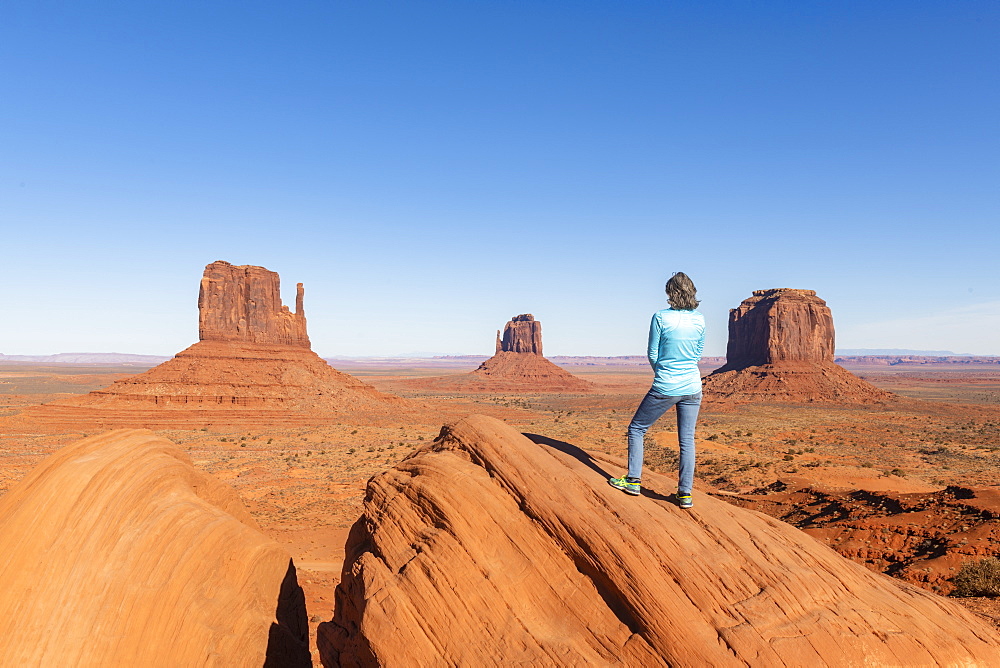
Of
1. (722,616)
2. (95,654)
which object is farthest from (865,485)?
(95,654)

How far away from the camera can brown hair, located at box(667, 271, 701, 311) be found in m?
5.05

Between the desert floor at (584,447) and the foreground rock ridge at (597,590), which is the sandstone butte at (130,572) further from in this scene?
the desert floor at (584,447)

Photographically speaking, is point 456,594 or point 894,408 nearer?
point 456,594

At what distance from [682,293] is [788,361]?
84.3 m

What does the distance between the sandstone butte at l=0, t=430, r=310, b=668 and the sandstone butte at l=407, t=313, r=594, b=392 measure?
333 ft

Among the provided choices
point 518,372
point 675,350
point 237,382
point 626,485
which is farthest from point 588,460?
point 518,372

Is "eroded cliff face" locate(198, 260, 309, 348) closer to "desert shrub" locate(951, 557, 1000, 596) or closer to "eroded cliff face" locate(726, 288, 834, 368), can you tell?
"desert shrub" locate(951, 557, 1000, 596)

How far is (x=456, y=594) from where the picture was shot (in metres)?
4.45

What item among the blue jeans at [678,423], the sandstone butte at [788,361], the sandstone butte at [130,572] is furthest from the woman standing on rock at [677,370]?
the sandstone butte at [788,361]

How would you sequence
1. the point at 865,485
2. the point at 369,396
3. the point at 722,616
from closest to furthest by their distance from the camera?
1. the point at 722,616
2. the point at 865,485
3. the point at 369,396

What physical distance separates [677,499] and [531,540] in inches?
58.0

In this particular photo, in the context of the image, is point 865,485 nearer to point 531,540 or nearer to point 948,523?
point 948,523

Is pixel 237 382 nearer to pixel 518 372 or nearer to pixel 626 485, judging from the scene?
pixel 626 485

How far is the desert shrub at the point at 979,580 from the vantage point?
27.2 feet
